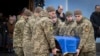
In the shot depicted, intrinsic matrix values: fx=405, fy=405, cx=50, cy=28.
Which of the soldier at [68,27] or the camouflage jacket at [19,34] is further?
the camouflage jacket at [19,34]

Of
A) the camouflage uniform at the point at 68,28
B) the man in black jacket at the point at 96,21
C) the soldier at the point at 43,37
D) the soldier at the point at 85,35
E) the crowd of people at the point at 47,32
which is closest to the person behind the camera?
the soldier at the point at 43,37

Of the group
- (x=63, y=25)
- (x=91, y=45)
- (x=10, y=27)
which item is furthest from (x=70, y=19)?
(x=10, y=27)

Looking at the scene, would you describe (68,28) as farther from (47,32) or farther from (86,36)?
(47,32)

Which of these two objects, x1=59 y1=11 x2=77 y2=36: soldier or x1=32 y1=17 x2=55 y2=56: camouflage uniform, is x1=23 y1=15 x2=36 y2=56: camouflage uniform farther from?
x1=59 y1=11 x2=77 y2=36: soldier

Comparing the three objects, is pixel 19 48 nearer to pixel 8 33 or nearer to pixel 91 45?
pixel 91 45

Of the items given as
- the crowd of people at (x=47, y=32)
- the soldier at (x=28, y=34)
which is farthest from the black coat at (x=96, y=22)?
the soldier at (x=28, y=34)

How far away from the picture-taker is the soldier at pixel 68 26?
11.4 m

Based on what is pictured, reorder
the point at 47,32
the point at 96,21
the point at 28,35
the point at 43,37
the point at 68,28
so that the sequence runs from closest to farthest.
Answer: the point at 47,32 → the point at 43,37 → the point at 28,35 → the point at 68,28 → the point at 96,21

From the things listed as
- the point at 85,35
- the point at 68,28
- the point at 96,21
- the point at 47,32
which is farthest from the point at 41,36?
the point at 96,21

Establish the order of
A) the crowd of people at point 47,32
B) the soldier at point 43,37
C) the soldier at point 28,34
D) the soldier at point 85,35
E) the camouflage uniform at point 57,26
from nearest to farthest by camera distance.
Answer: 1. the soldier at point 43,37
2. the crowd of people at point 47,32
3. the soldier at point 28,34
4. the soldier at point 85,35
5. the camouflage uniform at point 57,26

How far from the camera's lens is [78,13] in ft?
36.5

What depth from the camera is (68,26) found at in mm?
11617

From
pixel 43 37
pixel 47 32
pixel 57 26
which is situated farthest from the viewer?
pixel 57 26

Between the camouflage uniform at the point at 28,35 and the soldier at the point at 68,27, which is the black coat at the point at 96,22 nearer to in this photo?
the soldier at the point at 68,27
